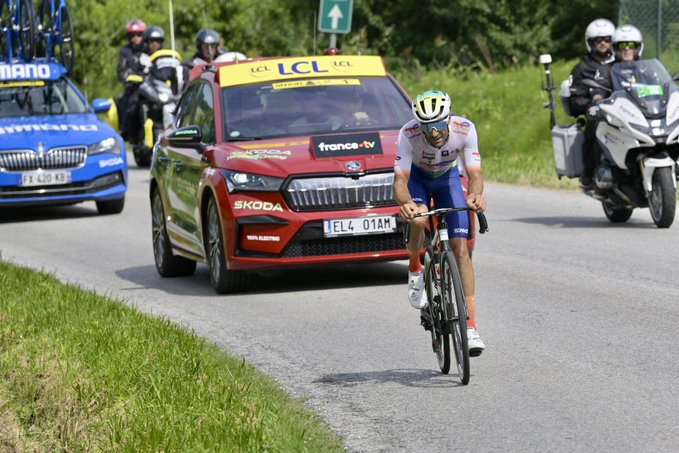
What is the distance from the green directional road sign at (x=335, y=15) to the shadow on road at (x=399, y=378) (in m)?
15.4

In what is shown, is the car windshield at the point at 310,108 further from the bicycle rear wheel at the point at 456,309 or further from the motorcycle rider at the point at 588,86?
the bicycle rear wheel at the point at 456,309

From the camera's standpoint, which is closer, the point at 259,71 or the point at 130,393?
the point at 130,393

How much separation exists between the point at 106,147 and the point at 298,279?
7389 mm

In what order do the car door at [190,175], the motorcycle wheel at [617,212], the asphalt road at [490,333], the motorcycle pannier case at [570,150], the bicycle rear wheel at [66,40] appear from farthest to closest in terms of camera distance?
the bicycle rear wheel at [66,40], the motorcycle pannier case at [570,150], the motorcycle wheel at [617,212], the car door at [190,175], the asphalt road at [490,333]

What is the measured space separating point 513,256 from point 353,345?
175 inches

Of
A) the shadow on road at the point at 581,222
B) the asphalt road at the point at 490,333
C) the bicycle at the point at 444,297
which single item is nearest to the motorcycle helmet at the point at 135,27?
the asphalt road at the point at 490,333

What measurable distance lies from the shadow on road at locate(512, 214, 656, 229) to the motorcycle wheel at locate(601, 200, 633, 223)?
66 millimetres

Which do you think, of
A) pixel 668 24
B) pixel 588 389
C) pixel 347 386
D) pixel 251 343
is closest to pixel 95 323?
pixel 251 343

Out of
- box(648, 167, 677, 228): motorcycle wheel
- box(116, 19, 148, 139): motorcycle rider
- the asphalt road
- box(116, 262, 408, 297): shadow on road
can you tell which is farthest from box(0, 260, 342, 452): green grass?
box(116, 19, 148, 139): motorcycle rider

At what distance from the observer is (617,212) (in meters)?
16.1

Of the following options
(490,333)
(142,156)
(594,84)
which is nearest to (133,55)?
(142,156)

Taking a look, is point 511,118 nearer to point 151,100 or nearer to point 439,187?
point 151,100

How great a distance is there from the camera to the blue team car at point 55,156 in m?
19.5

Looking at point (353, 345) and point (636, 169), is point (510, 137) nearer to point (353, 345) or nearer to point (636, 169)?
point (636, 169)
